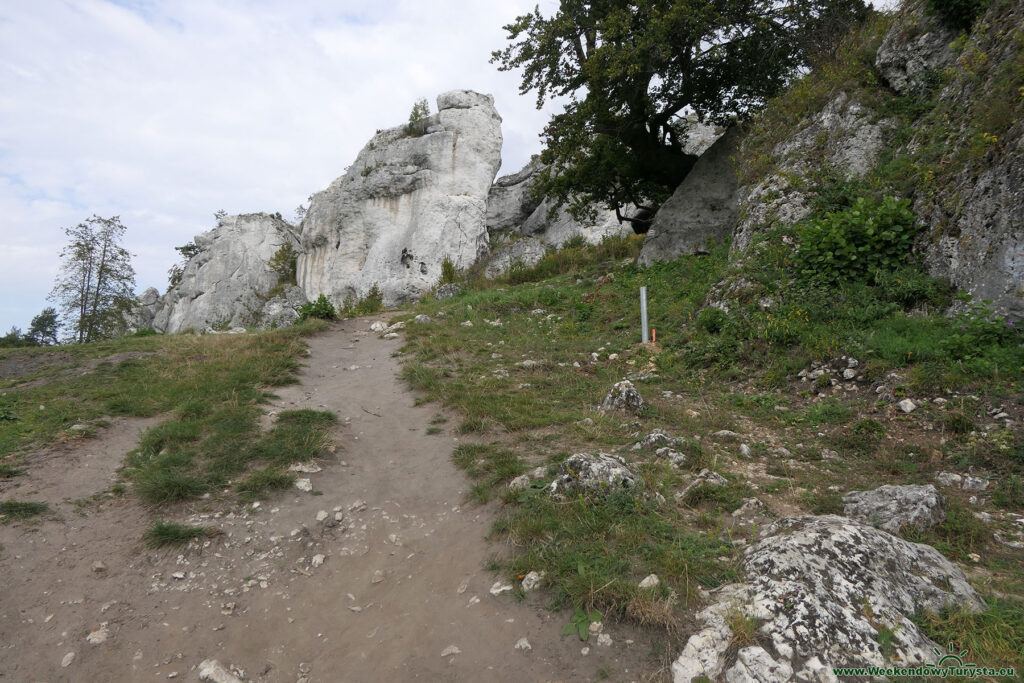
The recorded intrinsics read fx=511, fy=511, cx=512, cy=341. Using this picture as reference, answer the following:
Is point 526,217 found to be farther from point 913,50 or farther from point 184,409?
point 184,409

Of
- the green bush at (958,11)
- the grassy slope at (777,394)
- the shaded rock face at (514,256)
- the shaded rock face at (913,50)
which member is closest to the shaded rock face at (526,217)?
the shaded rock face at (514,256)

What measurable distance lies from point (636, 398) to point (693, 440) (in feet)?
3.77

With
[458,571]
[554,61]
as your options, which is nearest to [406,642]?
[458,571]

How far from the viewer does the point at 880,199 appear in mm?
8438

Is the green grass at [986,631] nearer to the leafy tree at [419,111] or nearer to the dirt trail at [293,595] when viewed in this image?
the dirt trail at [293,595]

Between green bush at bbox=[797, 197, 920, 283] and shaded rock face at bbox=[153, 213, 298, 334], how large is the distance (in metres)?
25.4

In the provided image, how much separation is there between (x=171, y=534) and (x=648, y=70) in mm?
14440

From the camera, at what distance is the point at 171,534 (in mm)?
4602

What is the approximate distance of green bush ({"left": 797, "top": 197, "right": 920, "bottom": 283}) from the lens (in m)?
7.70

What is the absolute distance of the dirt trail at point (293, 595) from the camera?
3.30m

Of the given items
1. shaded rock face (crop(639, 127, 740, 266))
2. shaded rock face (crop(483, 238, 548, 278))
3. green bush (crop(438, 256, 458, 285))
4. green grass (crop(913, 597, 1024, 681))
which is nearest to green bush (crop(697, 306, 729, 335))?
shaded rock face (crop(639, 127, 740, 266))

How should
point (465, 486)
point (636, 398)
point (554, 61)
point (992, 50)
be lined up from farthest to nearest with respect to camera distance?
point (554, 61) < point (992, 50) < point (636, 398) < point (465, 486)

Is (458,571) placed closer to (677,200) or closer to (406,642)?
(406,642)

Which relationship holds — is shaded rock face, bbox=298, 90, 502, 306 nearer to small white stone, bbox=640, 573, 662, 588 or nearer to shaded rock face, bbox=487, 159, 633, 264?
shaded rock face, bbox=487, 159, 633, 264
